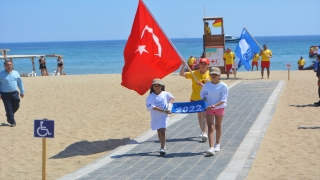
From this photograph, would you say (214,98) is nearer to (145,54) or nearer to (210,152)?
(210,152)

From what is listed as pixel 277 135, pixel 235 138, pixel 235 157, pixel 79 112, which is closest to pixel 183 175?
pixel 235 157

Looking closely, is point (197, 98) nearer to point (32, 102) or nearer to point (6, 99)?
point (6, 99)

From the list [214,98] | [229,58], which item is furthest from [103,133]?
[229,58]

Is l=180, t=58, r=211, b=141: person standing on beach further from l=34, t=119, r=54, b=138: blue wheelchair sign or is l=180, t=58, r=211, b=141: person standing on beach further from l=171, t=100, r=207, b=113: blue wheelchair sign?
l=34, t=119, r=54, b=138: blue wheelchair sign

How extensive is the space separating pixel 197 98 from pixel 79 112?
6.71 meters

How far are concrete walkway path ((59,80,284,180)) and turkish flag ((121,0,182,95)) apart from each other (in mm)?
1249

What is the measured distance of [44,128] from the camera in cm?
718

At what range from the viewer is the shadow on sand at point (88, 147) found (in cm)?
1055

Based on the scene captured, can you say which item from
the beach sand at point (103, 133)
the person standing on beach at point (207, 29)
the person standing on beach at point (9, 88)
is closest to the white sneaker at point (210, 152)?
the beach sand at point (103, 133)

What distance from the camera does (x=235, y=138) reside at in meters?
10.4

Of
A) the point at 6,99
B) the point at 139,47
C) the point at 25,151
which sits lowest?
the point at 25,151

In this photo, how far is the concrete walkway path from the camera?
799 cm

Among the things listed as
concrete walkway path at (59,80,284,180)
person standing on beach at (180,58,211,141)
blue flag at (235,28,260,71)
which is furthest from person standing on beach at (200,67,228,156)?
blue flag at (235,28,260,71)

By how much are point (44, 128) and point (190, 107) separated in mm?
3156
